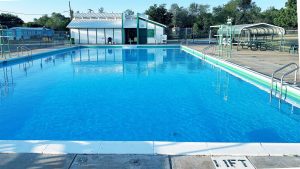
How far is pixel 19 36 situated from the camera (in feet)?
133

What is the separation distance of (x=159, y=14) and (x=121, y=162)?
141 feet

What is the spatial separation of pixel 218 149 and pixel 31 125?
13.1 ft

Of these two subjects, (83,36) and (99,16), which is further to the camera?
(99,16)

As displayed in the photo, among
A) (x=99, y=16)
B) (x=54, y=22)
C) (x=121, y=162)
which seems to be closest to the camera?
(x=121, y=162)

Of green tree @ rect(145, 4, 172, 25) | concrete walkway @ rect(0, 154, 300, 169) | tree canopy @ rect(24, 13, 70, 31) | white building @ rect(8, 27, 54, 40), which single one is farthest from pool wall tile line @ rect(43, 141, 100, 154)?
tree canopy @ rect(24, 13, 70, 31)

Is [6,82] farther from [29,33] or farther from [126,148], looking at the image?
[29,33]

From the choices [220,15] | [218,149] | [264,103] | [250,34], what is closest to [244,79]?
[264,103]

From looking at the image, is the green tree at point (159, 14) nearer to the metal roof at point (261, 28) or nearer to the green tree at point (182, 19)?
the green tree at point (182, 19)

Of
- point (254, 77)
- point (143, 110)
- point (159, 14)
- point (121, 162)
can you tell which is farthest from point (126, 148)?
point (159, 14)

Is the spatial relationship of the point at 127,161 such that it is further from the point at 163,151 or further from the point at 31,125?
the point at 31,125

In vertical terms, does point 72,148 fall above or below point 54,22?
below

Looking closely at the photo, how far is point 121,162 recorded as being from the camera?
3504mm

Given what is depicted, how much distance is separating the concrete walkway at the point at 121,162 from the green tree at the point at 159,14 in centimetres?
4240

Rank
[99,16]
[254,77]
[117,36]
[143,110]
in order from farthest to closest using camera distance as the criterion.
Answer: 1. [99,16]
2. [117,36]
3. [254,77]
4. [143,110]
